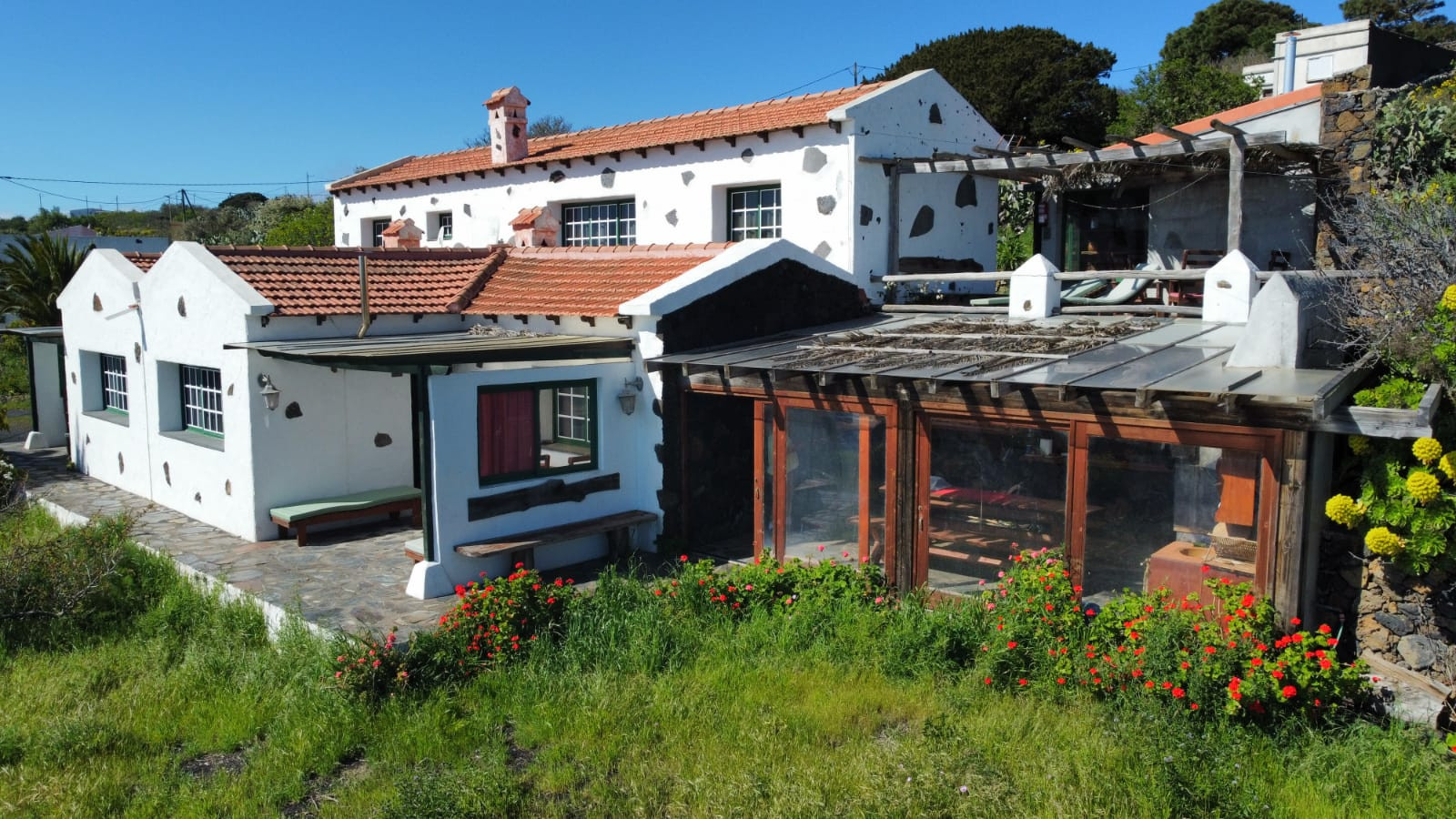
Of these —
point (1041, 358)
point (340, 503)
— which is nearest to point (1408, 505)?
point (1041, 358)

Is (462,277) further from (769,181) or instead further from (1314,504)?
(1314,504)

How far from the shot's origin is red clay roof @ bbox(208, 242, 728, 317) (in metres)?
12.1

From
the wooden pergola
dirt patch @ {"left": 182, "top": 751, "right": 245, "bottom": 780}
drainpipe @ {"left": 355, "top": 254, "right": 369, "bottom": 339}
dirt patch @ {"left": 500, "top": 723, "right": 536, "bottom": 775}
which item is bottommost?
dirt patch @ {"left": 182, "top": 751, "right": 245, "bottom": 780}

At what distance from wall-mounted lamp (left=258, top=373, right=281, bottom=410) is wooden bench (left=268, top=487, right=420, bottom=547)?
1.26 metres

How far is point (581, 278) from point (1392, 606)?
9.26 meters

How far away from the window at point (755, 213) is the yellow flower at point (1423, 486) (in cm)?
963

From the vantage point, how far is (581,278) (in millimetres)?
12906

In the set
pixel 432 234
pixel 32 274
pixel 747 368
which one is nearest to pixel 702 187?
pixel 747 368

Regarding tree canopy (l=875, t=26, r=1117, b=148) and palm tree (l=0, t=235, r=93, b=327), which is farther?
tree canopy (l=875, t=26, r=1117, b=148)

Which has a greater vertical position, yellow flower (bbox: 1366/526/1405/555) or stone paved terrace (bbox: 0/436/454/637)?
yellow flower (bbox: 1366/526/1405/555)

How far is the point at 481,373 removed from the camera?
32.9ft

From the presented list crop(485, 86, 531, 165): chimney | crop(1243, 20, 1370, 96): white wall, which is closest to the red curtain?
crop(485, 86, 531, 165): chimney

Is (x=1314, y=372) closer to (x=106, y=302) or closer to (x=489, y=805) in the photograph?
(x=489, y=805)

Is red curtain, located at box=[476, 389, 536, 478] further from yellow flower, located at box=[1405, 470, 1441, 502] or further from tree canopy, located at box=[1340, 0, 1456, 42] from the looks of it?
tree canopy, located at box=[1340, 0, 1456, 42]
